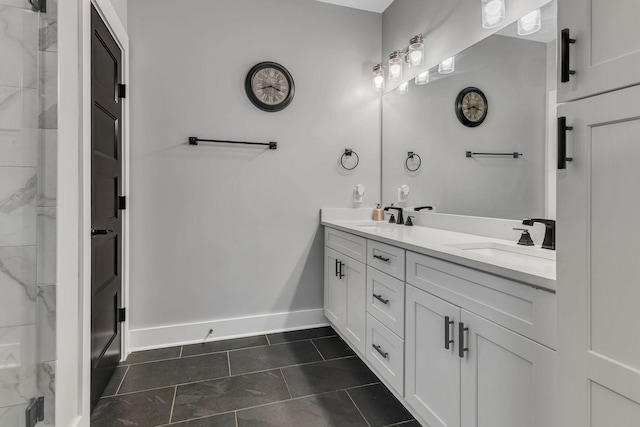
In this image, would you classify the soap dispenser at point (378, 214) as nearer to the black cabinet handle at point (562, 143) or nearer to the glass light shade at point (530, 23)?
the glass light shade at point (530, 23)

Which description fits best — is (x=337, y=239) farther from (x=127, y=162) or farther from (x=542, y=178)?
(x=127, y=162)

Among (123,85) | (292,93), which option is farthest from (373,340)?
(123,85)

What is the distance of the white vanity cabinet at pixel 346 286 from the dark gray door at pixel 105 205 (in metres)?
1.47

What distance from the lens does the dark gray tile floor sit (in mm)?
1682

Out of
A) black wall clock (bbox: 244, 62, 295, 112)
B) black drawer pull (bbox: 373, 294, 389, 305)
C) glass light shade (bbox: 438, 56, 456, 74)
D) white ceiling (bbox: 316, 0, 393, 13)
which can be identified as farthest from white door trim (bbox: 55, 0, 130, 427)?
glass light shade (bbox: 438, 56, 456, 74)

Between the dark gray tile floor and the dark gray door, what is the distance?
20cm

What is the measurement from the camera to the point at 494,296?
45.0 inches

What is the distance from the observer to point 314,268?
2.91 meters

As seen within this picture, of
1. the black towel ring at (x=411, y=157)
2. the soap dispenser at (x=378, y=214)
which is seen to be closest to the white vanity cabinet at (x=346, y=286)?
the soap dispenser at (x=378, y=214)

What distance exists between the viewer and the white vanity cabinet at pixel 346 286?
7.06 feet

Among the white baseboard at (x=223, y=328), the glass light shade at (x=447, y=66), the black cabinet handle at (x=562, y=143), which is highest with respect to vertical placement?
the glass light shade at (x=447, y=66)

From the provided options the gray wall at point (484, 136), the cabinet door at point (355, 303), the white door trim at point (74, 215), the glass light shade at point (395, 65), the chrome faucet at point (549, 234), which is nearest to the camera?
the white door trim at point (74, 215)

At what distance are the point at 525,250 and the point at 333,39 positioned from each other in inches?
89.9

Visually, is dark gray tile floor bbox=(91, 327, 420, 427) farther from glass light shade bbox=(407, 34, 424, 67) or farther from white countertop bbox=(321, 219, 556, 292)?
glass light shade bbox=(407, 34, 424, 67)
